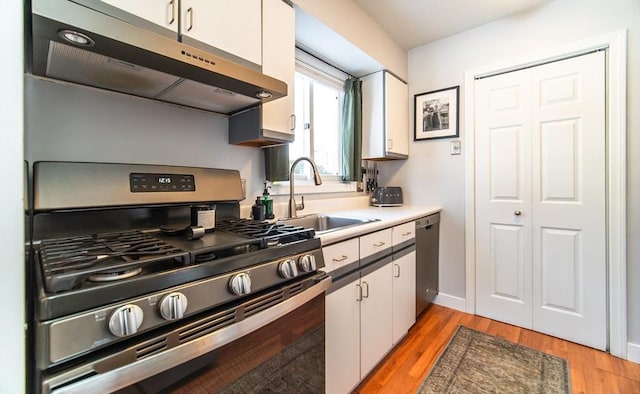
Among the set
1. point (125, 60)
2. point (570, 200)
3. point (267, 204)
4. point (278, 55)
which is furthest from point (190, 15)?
point (570, 200)

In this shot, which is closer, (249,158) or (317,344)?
(317,344)

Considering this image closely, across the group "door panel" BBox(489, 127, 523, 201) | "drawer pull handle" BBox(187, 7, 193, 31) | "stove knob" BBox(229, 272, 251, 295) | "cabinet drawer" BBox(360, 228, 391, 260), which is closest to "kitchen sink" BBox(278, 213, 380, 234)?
"cabinet drawer" BBox(360, 228, 391, 260)

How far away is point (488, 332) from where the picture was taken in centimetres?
212

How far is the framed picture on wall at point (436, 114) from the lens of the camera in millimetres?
2484

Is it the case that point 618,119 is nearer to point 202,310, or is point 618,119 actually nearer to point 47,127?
point 202,310

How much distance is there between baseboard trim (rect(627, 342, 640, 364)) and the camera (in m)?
1.75

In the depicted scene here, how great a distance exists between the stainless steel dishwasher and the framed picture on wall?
77cm

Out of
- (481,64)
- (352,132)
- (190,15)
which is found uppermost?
(481,64)

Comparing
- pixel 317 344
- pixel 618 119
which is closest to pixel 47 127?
pixel 317 344

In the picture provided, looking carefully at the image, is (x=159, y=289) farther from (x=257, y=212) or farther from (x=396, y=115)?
(x=396, y=115)

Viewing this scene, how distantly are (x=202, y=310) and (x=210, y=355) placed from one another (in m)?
0.11

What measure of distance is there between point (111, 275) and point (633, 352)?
2.85 metres

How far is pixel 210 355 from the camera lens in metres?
0.69

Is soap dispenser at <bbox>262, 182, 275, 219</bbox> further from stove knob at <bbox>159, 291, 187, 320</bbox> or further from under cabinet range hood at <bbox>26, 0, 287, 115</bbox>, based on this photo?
stove knob at <bbox>159, 291, 187, 320</bbox>
